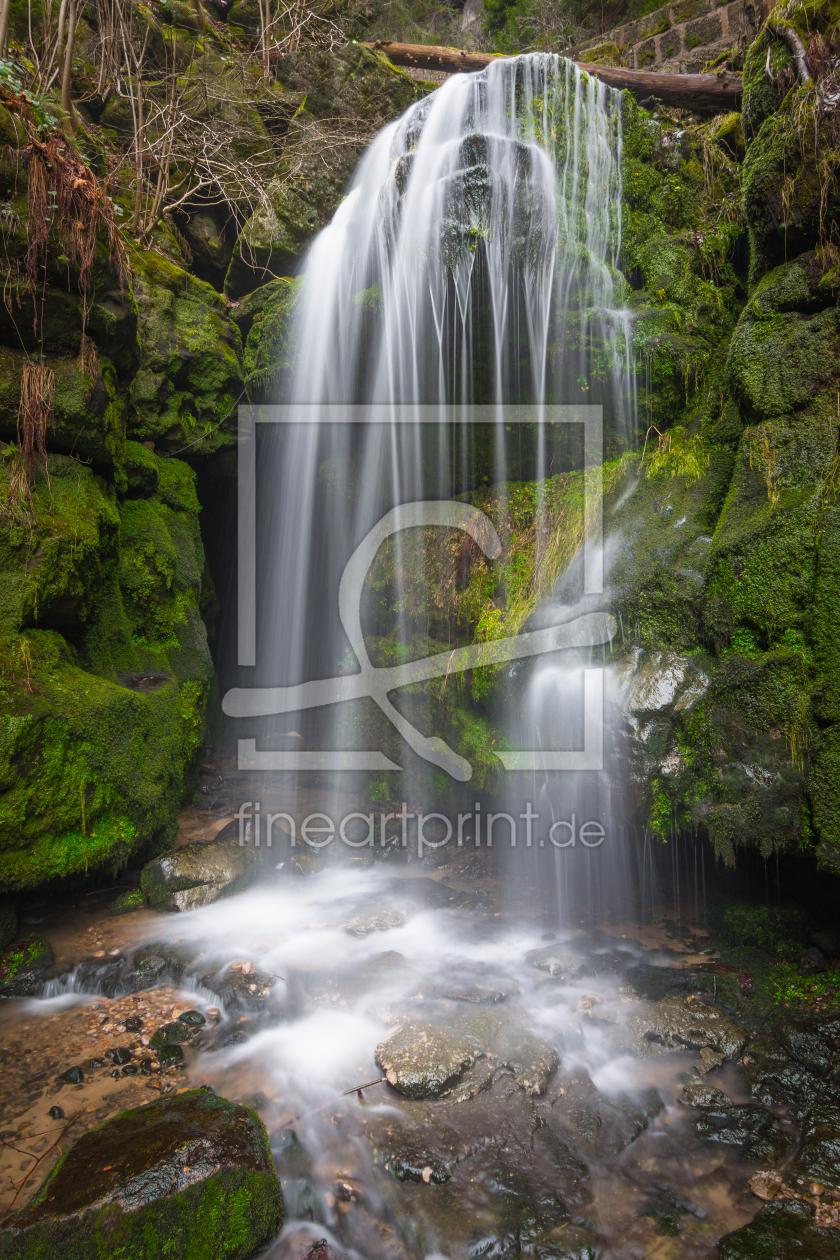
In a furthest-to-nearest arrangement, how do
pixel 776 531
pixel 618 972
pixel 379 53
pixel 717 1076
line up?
1. pixel 379 53
2. pixel 618 972
3. pixel 776 531
4. pixel 717 1076

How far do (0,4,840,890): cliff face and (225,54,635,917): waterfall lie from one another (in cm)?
42

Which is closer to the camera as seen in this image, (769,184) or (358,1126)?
(358,1126)

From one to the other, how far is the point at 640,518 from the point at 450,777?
139 inches

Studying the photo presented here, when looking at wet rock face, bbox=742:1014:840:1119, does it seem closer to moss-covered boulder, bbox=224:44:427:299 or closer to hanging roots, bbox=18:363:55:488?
hanging roots, bbox=18:363:55:488

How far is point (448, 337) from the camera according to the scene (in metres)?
6.89

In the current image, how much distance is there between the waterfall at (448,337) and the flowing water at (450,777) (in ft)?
0.12

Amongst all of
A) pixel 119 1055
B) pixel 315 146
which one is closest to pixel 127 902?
pixel 119 1055

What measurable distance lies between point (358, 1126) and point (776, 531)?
4577 mm

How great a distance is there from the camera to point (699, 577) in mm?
4863

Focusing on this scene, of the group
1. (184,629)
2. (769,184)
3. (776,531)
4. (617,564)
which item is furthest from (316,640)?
(769,184)

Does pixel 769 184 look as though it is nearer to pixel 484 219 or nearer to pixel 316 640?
pixel 484 219

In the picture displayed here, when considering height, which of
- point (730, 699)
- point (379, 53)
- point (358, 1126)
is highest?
point (379, 53)

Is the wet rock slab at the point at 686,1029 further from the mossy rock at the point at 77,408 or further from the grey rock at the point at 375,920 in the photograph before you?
the mossy rock at the point at 77,408

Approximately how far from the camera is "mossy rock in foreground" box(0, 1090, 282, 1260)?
7.85 feet
